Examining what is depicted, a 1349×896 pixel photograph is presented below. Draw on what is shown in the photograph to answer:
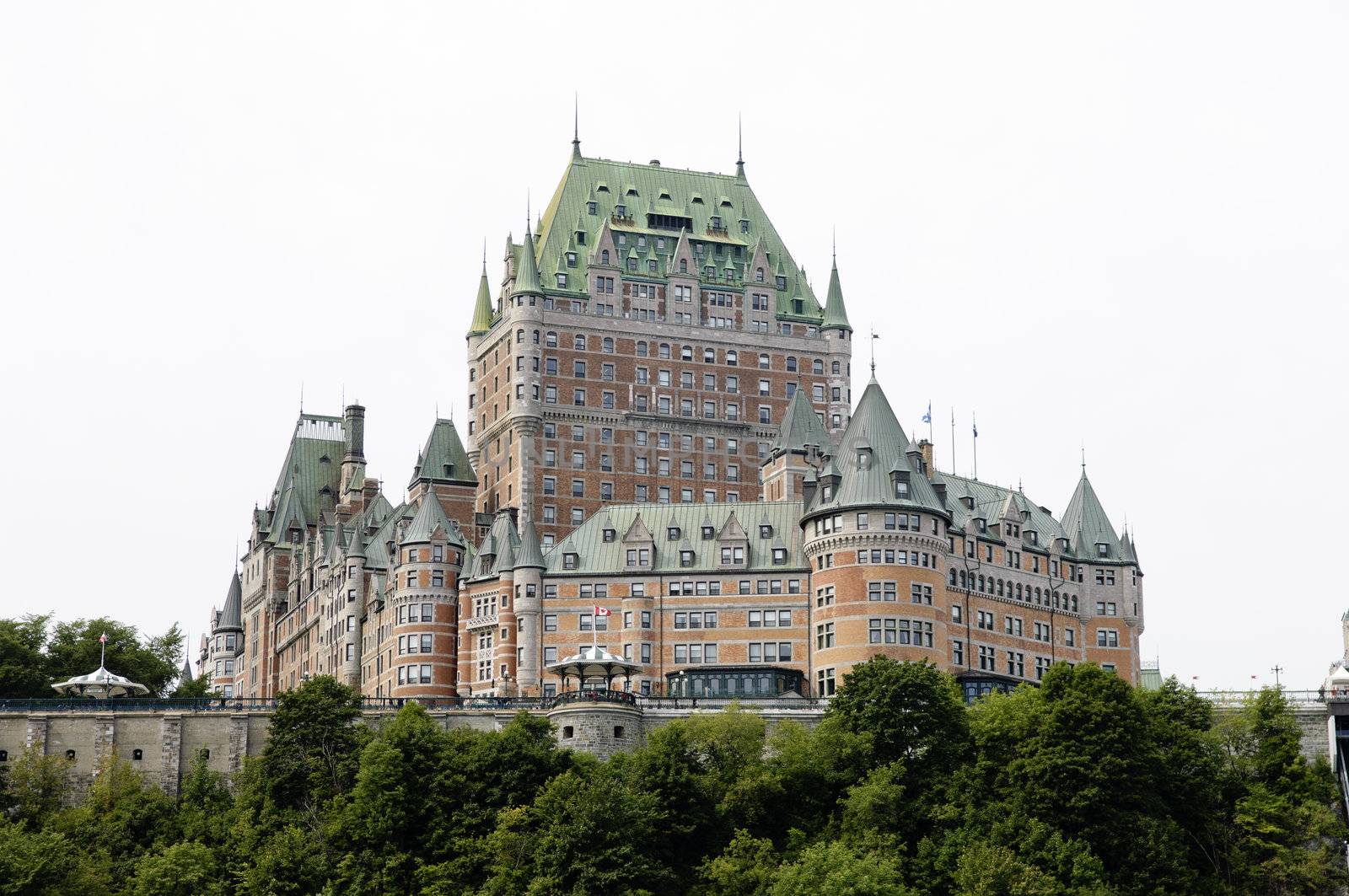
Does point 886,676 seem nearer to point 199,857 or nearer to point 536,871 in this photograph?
point 536,871

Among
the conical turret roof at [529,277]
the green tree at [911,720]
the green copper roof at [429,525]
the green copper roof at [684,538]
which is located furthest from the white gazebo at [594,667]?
the conical turret roof at [529,277]

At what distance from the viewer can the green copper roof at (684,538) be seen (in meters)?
172

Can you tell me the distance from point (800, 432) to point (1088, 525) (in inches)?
848

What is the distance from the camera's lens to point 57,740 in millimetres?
152375

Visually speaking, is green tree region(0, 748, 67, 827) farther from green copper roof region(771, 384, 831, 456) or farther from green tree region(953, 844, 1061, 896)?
green copper roof region(771, 384, 831, 456)

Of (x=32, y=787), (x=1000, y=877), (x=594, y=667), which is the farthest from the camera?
(x=594, y=667)

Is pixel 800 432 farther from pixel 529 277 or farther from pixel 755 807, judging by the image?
pixel 755 807

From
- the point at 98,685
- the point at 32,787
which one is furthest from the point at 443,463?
the point at 32,787

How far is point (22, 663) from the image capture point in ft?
566

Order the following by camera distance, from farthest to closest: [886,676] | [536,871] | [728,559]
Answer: [728,559]
[886,676]
[536,871]

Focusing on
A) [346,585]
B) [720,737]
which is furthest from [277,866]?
[346,585]

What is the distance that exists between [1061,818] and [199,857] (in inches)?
1824

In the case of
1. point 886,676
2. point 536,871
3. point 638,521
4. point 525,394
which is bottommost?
point 536,871

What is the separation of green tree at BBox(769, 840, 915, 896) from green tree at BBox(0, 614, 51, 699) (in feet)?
194
